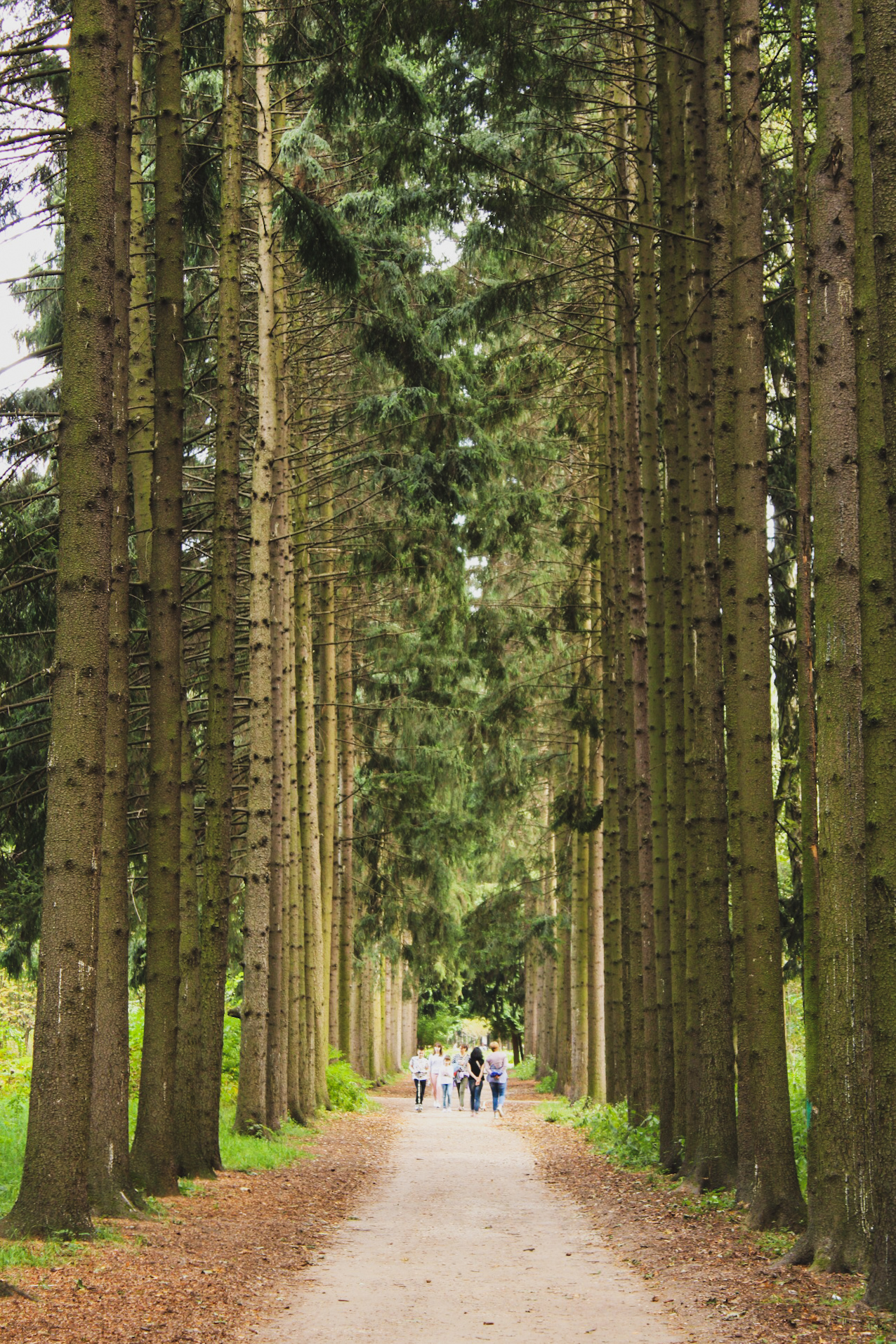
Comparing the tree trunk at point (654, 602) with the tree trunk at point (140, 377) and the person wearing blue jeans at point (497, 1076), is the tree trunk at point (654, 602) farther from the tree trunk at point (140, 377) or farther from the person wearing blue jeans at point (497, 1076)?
the person wearing blue jeans at point (497, 1076)

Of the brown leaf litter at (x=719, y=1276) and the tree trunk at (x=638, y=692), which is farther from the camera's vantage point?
the tree trunk at (x=638, y=692)

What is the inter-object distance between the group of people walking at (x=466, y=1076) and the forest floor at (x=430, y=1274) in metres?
14.0

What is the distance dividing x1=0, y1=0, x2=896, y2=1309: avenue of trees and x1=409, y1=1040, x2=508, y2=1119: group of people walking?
3.59 metres

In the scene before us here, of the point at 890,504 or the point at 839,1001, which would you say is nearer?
the point at 890,504

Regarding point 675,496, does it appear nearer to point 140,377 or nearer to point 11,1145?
point 140,377

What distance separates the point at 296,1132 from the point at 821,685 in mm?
12377

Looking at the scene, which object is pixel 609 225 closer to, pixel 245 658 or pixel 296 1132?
pixel 245 658

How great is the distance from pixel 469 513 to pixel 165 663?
9.26 meters

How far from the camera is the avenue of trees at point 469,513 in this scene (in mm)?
7484

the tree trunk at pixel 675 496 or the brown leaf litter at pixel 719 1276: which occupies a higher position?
the tree trunk at pixel 675 496

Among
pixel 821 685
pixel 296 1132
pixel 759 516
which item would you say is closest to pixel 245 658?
pixel 296 1132

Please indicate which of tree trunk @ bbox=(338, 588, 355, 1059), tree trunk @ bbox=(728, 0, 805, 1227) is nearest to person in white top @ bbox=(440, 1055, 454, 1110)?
tree trunk @ bbox=(338, 588, 355, 1059)

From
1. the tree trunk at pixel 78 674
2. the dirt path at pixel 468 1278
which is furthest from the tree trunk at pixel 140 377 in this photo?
the dirt path at pixel 468 1278

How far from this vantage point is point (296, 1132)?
17.2 m
